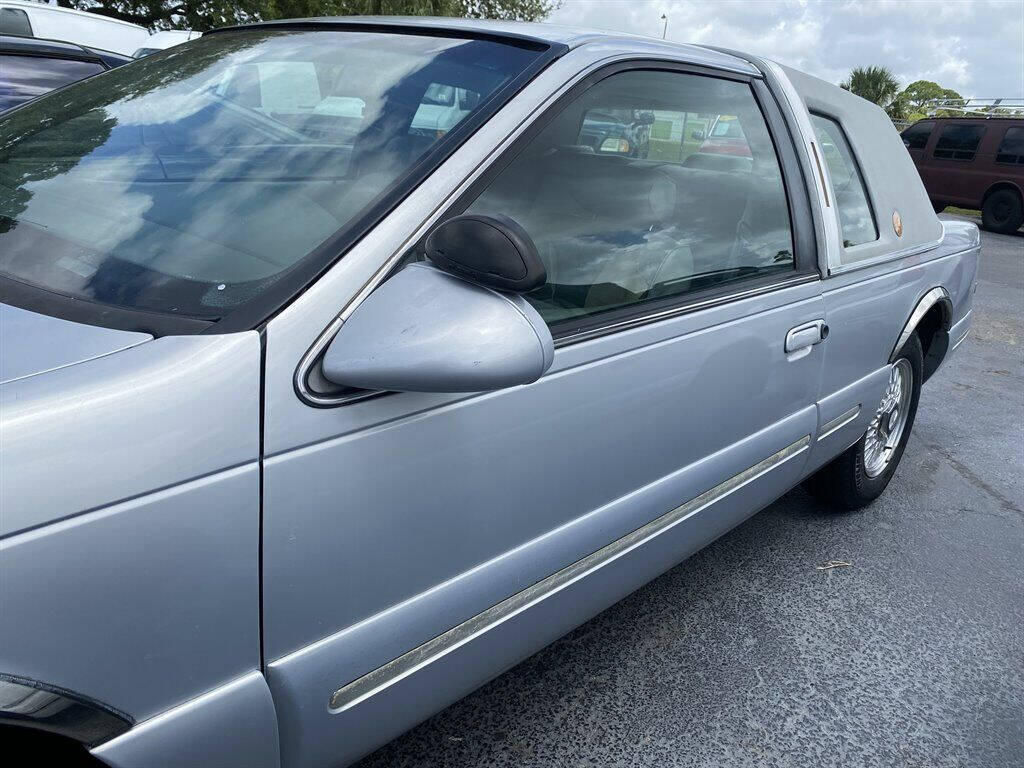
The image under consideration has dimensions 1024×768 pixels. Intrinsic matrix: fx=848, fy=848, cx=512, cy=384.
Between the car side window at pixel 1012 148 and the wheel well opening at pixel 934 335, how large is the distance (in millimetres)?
12668

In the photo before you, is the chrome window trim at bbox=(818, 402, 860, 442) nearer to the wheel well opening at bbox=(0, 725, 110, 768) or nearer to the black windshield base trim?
the black windshield base trim

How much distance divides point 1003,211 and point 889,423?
1316cm

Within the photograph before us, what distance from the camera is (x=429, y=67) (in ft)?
6.07

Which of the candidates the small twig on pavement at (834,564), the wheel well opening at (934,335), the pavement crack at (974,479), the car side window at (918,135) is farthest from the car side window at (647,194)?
the car side window at (918,135)

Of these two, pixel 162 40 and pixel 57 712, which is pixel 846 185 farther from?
pixel 162 40

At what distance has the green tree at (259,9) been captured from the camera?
20641mm

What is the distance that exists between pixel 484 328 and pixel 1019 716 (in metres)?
2.11

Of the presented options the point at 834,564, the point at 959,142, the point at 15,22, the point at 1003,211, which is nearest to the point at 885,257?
the point at 834,564

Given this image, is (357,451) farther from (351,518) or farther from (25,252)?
(25,252)

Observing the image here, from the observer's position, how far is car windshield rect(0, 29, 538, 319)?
1.45 metres

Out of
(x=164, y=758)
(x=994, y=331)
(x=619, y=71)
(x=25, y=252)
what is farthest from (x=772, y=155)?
(x=994, y=331)

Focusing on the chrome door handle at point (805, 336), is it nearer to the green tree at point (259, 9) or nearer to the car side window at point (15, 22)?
the car side window at point (15, 22)

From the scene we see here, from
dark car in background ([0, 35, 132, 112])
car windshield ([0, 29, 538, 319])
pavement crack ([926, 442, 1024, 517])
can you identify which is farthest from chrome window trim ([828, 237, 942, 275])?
dark car in background ([0, 35, 132, 112])

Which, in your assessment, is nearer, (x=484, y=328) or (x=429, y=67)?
(x=484, y=328)
